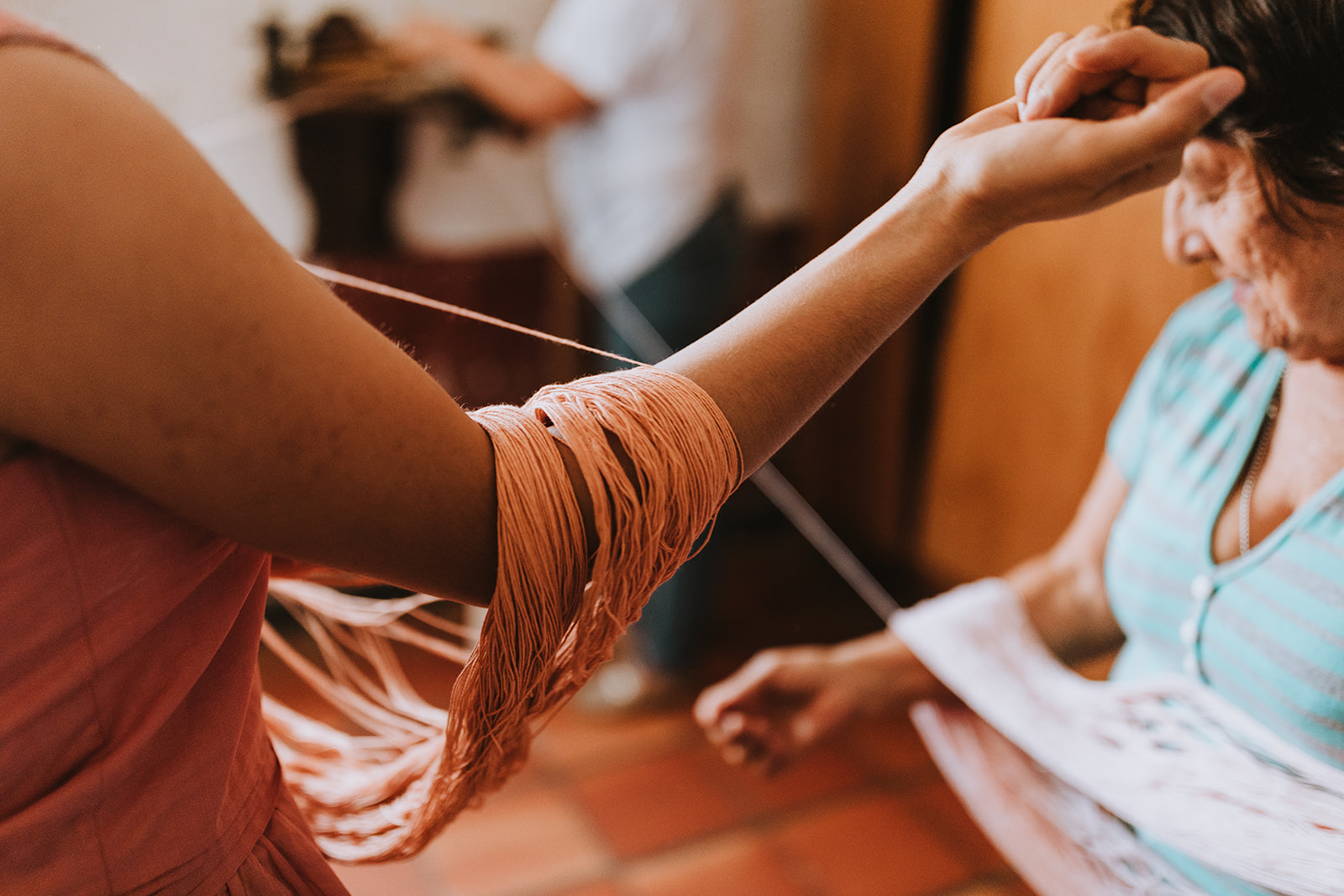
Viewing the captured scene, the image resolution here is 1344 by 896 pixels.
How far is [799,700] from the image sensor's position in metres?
0.70

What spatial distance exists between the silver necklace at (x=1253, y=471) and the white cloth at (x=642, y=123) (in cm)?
58

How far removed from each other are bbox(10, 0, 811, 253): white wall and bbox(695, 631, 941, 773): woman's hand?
0.34 metres

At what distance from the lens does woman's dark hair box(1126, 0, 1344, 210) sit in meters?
0.42

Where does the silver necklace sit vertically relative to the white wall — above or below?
below

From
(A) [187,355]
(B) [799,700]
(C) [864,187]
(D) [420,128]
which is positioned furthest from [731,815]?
(D) [420,128]

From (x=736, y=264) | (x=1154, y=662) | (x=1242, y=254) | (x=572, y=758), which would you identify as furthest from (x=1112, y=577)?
→ (x=572, y=758)

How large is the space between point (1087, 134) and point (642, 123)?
806mm

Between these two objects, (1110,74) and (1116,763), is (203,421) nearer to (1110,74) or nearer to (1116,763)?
(1110,74)

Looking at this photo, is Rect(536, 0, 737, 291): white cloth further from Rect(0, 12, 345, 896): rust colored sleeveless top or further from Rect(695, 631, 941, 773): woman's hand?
Rect(0, 12, 345, 896): rust colored sleeveless top

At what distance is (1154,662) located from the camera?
1.84ft

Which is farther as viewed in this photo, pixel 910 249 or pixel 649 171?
pixel 649 171

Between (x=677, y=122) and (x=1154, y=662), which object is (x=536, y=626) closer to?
(x=1154, y=662)

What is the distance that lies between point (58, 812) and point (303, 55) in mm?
1146

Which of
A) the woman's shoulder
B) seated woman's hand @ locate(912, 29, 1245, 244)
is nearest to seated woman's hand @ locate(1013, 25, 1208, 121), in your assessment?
seated woman's hand @ locate(912, 29, 1245, 244)
